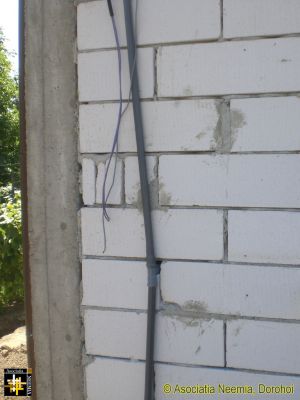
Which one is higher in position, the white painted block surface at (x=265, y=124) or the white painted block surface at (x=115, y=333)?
the white painted block surface at (x=265, y=124)

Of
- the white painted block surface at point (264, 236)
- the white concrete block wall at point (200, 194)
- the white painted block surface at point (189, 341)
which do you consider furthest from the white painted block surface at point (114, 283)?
the white painted block surface at point (264, 236)

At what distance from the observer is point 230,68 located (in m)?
1.53

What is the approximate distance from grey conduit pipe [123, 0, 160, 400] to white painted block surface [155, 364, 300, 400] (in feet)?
0.17

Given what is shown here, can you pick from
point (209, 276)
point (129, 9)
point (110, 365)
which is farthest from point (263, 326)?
point (129, 9)

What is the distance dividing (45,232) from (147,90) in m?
0.71

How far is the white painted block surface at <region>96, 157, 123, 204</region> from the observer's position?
65.6 inches

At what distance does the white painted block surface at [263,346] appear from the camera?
1.55 meters

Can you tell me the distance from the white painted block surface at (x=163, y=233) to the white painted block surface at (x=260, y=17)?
654mm

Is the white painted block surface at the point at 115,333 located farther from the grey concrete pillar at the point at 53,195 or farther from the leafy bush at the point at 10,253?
the leafy bush at the point at 10,253

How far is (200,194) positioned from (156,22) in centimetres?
66

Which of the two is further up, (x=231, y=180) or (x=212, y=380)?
(x=231, y=180)

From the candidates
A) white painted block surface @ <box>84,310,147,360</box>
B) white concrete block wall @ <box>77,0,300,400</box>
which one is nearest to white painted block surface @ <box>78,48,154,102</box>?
white concrete block wall @ <box>77,0,300,400</box>

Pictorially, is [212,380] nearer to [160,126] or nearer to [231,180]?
[231,180]

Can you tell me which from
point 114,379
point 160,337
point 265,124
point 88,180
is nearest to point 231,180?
point 265,124
